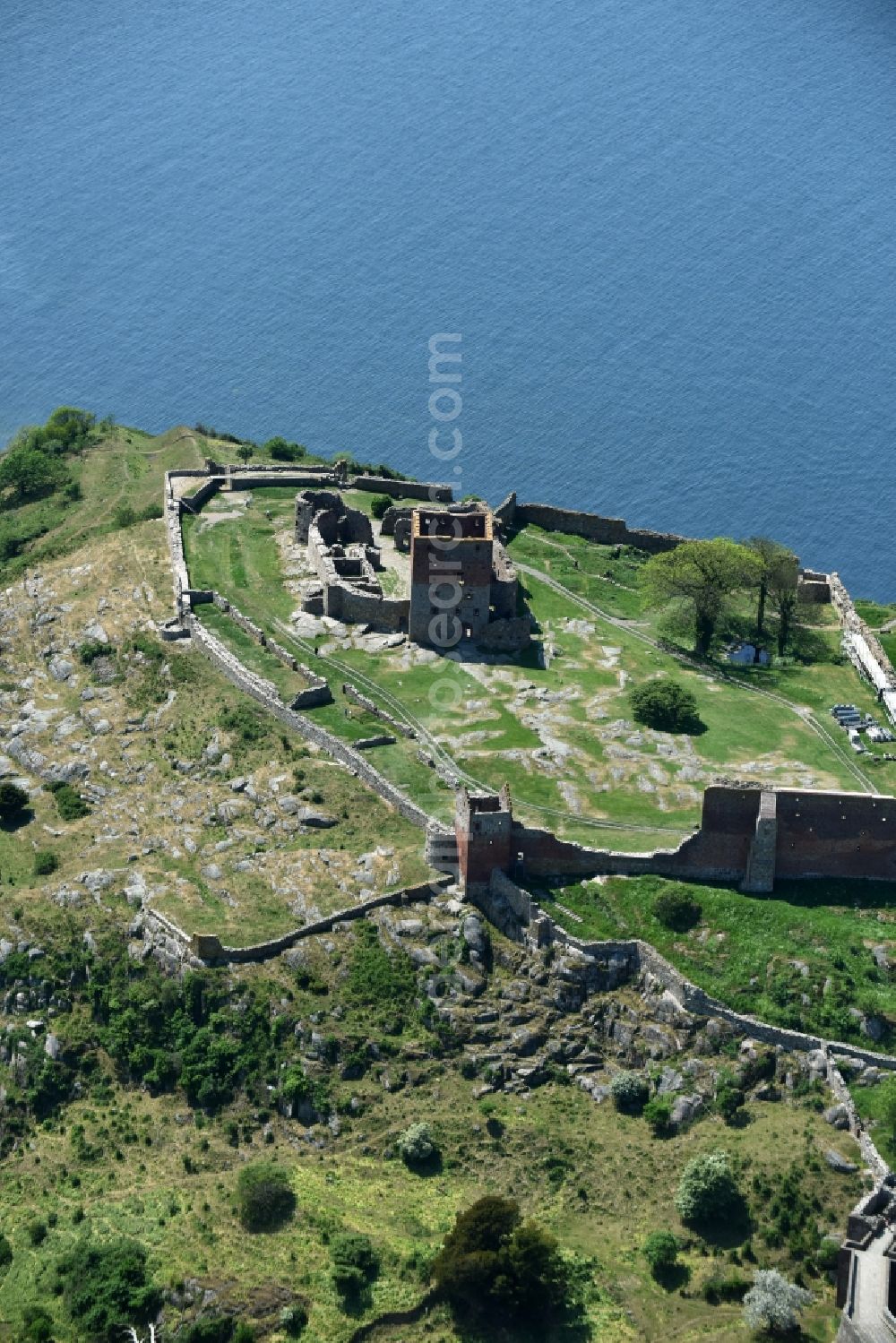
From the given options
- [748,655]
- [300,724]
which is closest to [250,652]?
[300,724]

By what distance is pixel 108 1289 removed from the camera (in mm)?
96062

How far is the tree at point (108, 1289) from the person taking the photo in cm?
9512

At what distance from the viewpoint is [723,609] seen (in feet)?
432

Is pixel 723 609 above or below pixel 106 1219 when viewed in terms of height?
above

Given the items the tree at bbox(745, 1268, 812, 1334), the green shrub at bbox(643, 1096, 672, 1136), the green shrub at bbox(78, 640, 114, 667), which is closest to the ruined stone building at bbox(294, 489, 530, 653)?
the green shrub at bbox(78, 640, 114, 667)

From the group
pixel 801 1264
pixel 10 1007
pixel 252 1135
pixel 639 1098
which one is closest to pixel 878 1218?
pixel 801 1264

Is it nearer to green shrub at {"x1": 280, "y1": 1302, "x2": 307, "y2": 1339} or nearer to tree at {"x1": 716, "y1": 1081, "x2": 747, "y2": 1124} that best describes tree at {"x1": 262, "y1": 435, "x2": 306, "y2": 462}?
tree at {"x1": 716, "y1": 1081, "x2": 747, "y2": 1124}

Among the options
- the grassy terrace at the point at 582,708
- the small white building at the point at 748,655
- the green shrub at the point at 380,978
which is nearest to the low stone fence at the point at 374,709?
the grassy terrace at the point at 582,708

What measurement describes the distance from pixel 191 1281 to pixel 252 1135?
309 inches

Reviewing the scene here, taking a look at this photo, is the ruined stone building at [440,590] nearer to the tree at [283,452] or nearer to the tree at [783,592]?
the tree at [783,592]

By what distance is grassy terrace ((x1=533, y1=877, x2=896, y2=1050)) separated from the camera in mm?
102750

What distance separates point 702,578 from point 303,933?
1309 inches

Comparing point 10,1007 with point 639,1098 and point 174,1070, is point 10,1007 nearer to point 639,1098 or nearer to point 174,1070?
point 174,1070

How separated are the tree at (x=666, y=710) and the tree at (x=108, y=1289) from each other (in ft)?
115
